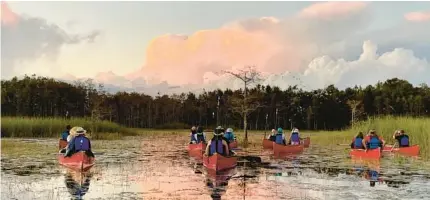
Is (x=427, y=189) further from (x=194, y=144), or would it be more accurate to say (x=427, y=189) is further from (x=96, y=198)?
(x=194, y=144)

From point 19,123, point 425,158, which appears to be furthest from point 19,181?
point 19,123

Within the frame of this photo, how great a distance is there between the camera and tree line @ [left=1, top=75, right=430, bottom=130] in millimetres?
69312

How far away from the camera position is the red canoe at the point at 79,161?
686 inches

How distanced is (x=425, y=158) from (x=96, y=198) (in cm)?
1606

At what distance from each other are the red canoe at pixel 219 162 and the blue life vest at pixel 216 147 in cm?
34

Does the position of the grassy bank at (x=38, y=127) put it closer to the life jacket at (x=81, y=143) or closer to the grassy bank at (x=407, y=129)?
the grassy bank at (x=407, y=129)

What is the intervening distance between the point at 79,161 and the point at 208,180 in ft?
16.4

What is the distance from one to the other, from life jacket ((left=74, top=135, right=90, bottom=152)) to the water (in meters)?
0.83

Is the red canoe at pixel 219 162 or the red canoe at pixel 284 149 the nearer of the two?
the red canoe at pixel 219 162

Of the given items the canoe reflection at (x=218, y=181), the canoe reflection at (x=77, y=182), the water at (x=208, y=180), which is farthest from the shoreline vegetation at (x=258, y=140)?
the canoe reflection at (x=77, y=182)

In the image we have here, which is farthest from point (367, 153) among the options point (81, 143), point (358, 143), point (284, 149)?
point (81, 143)

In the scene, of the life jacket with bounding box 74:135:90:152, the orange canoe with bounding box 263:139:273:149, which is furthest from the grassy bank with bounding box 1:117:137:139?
the life jacket with bounding box 74:135:90:152

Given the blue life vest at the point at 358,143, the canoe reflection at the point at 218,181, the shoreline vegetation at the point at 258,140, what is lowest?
the canoe reflection at the point at 218,181

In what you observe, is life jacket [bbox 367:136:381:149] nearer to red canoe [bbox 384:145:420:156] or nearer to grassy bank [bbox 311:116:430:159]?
red canoe [bbox 384:145:420:156]
